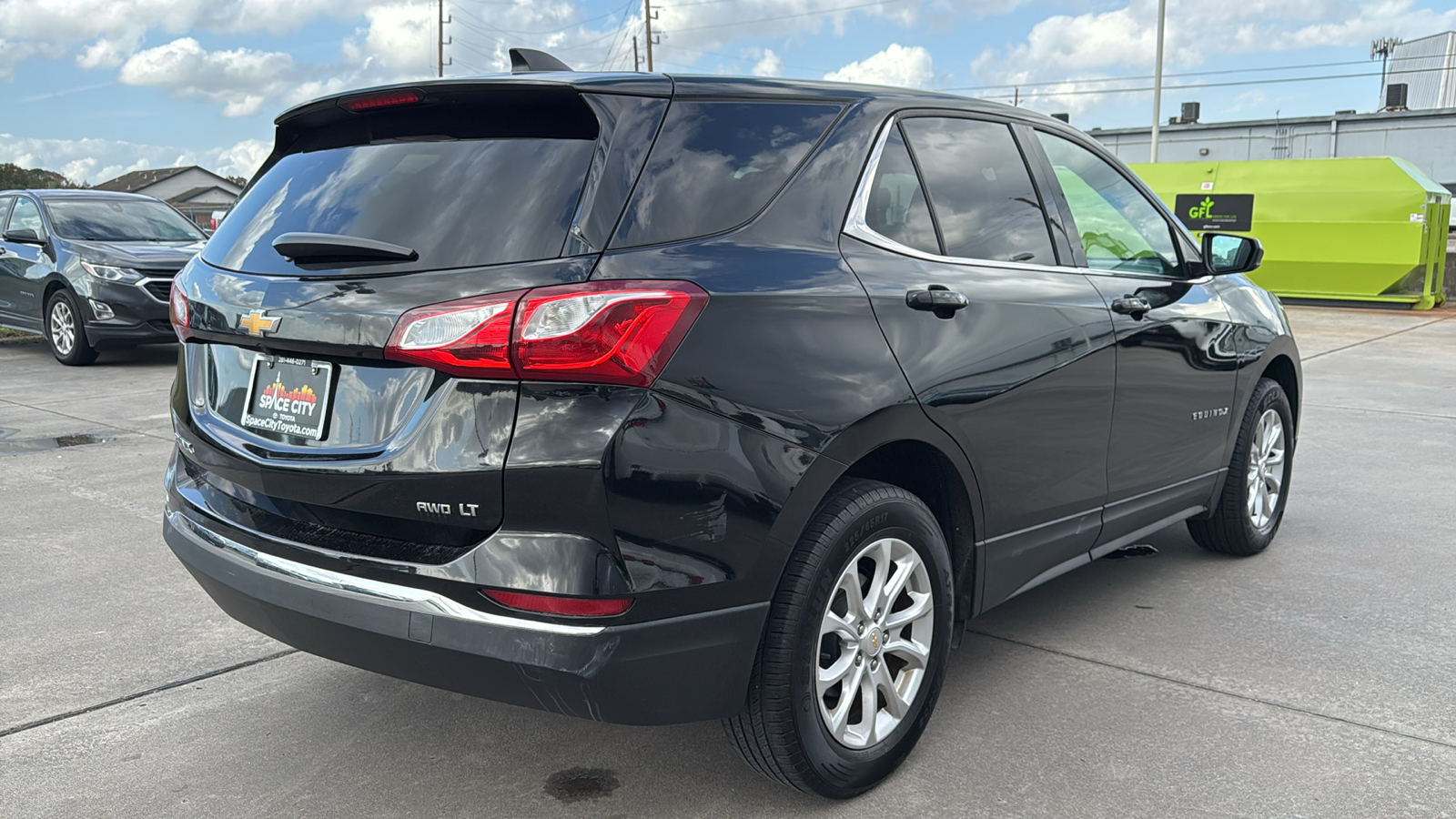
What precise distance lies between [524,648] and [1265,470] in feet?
12.3

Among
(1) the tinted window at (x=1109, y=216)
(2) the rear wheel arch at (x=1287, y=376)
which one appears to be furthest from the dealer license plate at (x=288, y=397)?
(2) the rear wheel arch at (x=1287, y=376)

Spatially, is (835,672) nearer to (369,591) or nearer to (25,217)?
(369,591)

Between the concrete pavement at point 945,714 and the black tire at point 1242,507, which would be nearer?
the concrete pavement at point 945,714

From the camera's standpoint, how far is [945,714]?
3385mm

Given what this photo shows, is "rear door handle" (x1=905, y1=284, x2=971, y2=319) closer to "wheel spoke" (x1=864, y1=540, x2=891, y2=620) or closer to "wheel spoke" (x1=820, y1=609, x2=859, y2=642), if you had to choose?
"wheel spoke" (x1=864, y1=540, x2=891, y2=620)

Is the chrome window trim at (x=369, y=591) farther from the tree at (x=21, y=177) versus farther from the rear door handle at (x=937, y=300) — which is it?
the tree at (x=21, y=177)

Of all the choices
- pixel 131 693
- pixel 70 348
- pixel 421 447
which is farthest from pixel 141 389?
pixel 421 447

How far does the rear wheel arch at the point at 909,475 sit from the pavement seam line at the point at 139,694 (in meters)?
2.06

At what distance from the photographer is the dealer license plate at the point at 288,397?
8.59 ft

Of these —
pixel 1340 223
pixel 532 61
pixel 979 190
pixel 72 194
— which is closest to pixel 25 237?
pixel 72 194

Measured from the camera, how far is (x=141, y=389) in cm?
977

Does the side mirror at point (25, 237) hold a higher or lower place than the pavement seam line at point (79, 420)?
higher

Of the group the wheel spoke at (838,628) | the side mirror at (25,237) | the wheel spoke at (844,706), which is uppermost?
the side mirror at (25,237)

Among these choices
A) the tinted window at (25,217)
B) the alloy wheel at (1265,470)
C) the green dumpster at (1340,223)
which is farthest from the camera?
the green dumpster at (1340,223)
